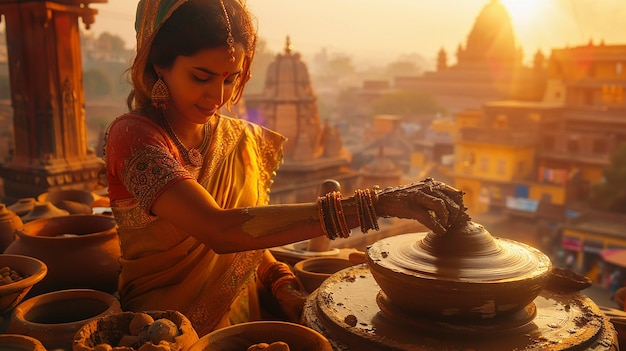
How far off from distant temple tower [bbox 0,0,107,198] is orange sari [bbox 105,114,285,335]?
5.70 m

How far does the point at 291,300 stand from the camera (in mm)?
2803

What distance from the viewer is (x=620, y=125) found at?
78.6ft

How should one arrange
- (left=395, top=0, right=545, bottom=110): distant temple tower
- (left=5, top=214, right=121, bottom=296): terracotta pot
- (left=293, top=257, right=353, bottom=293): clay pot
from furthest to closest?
(left=395, top=0, right=545, bottom=110): distant temple tower, (left=293, top=257, right=353, bottom=293): clay pot, (left=5, top=214, right=121, bottom=296): terracotta pot

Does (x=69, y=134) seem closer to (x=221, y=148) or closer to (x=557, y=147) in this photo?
(x=221, y=148)

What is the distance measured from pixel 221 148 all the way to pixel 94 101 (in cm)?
4847

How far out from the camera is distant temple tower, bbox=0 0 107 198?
25.7 ft

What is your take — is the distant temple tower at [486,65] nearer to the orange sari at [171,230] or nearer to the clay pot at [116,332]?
the orange sari at [171,230]

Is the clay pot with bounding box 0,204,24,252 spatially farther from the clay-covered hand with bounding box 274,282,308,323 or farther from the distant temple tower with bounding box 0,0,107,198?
the distant temple tower with bounding box 0,0,107,198

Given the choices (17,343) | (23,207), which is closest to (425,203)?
(17,343)

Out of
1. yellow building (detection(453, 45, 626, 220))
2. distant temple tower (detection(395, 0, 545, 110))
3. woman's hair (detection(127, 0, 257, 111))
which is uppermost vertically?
distant temple tower (detection(395, 0, 545, 110))

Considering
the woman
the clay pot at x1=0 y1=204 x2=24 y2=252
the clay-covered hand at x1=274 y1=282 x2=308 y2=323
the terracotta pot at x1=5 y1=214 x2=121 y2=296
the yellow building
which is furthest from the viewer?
the yellow building

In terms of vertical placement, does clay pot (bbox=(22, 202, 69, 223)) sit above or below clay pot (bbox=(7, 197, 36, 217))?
above

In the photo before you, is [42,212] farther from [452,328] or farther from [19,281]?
[452,328]

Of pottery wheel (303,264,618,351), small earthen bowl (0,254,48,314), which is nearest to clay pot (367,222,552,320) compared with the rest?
pottery wheel (303,264,618,351)
